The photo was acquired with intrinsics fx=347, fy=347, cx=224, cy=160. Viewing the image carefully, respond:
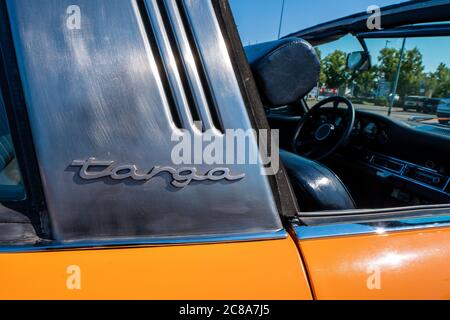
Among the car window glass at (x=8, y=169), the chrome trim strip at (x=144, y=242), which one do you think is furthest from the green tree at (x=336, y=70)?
the car window glass at (x=8, y=169)

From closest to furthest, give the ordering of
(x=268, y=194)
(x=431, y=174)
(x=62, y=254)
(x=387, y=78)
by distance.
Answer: (x=62, y=254) → (x=268, y=194) → (x=431, y=174) → (x=387, y=78)

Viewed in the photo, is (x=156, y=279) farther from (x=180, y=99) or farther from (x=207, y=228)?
(x=180, y=99)

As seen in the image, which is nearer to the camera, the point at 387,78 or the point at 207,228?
the point at 207,228

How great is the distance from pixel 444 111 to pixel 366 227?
72.1 inches

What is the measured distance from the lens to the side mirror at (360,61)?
8.73 ft

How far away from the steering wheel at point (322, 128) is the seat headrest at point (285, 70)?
1.82 m

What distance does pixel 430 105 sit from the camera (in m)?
2.41

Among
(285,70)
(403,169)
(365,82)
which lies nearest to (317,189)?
(285,70)

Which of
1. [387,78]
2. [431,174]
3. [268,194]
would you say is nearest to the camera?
[268,194]

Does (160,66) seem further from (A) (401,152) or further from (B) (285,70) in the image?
(A) (401,152)

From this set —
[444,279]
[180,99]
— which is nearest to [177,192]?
[180,99]

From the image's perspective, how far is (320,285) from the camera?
820 millimetres

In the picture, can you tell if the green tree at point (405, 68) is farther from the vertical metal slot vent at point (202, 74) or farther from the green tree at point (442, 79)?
the vertical metal slot vent at point (202, 74)

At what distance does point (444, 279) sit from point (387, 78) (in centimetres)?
213
